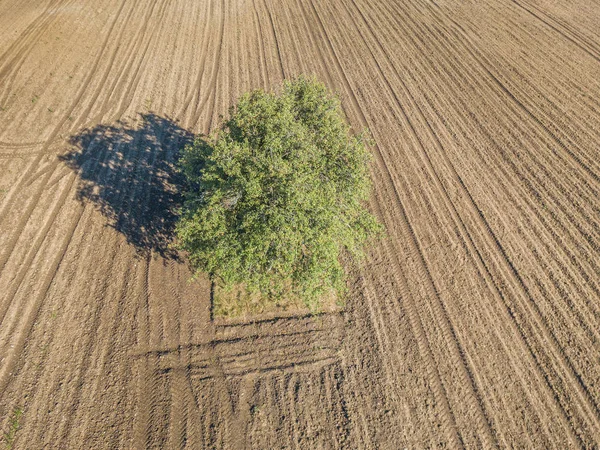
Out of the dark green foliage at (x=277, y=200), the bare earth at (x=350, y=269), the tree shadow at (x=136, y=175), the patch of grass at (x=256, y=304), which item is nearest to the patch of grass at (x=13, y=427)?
the bare earth at (x=350, y=269)

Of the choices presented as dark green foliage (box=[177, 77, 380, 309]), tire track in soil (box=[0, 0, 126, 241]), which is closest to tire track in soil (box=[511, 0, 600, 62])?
dark green foliage (box=[177, 77, 380, 309])

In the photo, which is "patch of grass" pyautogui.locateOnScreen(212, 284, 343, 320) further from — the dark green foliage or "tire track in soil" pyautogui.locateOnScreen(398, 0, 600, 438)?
"tire track in soil" pyautogui.locateOnScreen(398, 0, 600, 438)

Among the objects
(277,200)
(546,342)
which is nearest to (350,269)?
(277,200)

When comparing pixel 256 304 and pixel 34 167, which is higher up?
pixel 256 304

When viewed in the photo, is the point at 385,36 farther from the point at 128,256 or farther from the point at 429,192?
the point at 128,256

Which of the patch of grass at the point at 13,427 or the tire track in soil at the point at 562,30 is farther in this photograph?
the tire track in soil at the point at 562,30

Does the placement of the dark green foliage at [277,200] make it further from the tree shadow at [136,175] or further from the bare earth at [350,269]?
the tree shadow at [136,175]

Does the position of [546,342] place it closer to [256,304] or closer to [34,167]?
[256,304]
